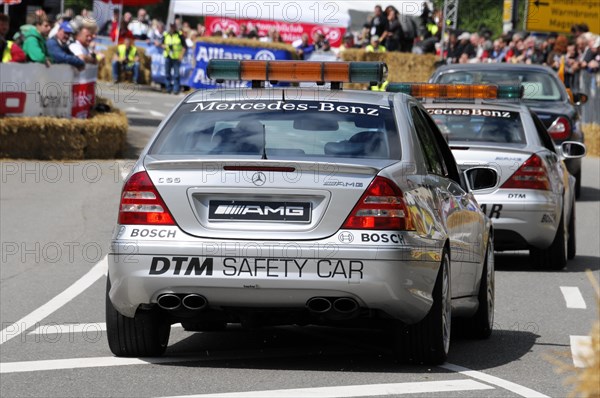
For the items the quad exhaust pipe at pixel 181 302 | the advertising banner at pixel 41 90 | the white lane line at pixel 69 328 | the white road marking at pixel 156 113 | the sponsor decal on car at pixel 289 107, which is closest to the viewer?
the quad exhaust pipe at pixel 181 302

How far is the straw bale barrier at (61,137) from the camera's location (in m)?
20.8

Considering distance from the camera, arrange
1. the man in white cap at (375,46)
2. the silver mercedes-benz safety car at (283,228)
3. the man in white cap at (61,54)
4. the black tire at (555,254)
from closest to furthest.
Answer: the silver mercedes-benz safety car at (283,228) → the black tire at (555,254) → the man in white cap at (61,54) → the man in white cap at (375,46)

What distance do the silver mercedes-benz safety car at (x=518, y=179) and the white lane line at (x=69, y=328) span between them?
410 centimetres

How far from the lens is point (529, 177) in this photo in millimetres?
12320

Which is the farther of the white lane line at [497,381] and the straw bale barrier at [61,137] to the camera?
the straw bale barrier at [61,137]

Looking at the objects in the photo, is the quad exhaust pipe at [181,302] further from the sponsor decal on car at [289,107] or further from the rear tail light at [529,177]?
the rear tail light at [529,177]

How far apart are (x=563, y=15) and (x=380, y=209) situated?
44455mm

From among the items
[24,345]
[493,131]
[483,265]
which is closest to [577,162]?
[493,131]

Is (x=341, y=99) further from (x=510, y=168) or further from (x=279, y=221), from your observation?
(x=510, y=168)

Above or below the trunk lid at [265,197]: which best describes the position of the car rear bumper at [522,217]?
below

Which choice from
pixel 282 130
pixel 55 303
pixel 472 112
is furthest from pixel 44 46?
pixel 282 130

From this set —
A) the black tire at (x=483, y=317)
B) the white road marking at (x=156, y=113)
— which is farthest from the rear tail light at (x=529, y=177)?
the white road marking at (x=156, y=113)

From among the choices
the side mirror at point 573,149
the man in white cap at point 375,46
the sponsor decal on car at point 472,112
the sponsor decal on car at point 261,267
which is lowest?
the man in white cap at point 375,46

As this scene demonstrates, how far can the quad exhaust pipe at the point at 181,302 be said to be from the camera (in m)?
6.93
